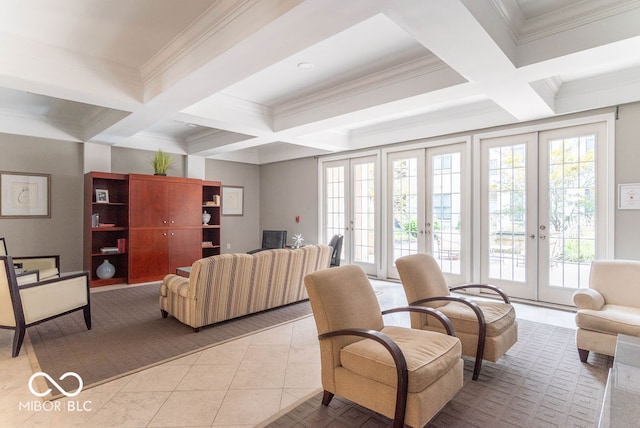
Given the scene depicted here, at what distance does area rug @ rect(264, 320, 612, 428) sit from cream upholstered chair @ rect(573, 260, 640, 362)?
22 centimetres

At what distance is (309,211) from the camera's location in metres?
7.68

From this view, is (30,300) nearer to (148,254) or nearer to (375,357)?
(148,254)

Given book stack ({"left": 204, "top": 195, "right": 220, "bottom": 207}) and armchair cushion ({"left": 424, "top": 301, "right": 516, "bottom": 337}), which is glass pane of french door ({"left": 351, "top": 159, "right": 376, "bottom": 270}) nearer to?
book stack ({"left": 204, "top": 195, "right": 220, "bottom": 207})

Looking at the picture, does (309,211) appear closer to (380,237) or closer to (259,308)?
(380,237)

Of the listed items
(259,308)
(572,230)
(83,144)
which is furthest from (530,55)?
(83,144)

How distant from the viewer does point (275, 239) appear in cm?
742

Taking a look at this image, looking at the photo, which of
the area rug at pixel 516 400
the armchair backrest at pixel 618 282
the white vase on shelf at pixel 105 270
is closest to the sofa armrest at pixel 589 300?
the armchair backrest at pixel 618 282

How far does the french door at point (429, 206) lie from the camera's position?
547 centimetres

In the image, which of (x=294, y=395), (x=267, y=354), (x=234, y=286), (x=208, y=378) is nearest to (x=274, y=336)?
(x=267, y=354)

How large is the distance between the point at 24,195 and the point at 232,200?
3858 mm

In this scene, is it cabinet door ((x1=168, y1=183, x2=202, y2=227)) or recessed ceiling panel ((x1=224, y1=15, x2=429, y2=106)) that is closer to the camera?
recessed ceiling panel ((x1=224, y1=15, x2=429, y2=106))

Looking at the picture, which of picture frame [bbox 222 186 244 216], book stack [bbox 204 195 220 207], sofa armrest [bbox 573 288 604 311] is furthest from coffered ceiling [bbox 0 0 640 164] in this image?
picture frame [bbox 222 186 244 216]

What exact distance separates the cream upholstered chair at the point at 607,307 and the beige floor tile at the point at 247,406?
8.47 feet

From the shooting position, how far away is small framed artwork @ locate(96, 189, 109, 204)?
5.92m
